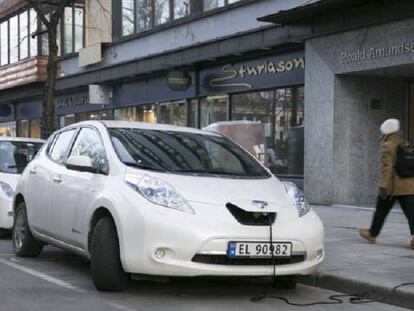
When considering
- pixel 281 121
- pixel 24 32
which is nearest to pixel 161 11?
pixel 281 121

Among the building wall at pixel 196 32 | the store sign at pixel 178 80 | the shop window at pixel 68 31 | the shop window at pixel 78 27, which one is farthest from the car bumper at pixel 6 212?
the shop window at pixel 68 31

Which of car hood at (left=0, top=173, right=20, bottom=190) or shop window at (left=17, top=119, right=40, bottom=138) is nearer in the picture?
car hood at (left=0, top=173, right=20, bottom=190)

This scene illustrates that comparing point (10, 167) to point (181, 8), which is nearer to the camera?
point (10, 167)

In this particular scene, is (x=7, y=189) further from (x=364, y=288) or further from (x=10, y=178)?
(x=364, y=288)

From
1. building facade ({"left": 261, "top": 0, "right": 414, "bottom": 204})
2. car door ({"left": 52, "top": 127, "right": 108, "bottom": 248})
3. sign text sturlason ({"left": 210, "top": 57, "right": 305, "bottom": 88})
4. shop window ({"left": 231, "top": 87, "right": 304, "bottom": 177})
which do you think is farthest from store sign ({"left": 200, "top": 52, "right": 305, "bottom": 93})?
car door ({"left": 52, "top": 127, "right": 108, "bottom": 248})

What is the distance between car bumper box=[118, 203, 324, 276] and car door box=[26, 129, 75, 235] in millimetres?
1928

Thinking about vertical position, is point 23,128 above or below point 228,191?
above

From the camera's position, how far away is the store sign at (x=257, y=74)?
16219mm

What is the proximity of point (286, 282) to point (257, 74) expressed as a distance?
1118cm

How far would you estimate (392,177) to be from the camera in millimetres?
8852

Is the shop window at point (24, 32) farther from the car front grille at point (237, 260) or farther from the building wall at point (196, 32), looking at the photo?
the car front grille at point (237, 260)

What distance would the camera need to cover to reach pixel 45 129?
672 inches

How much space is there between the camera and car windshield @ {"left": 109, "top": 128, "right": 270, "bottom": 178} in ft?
22.1

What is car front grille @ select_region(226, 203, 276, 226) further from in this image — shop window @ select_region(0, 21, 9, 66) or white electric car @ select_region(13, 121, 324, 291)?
shop window @ select_region(0, 21, 9, 66)
